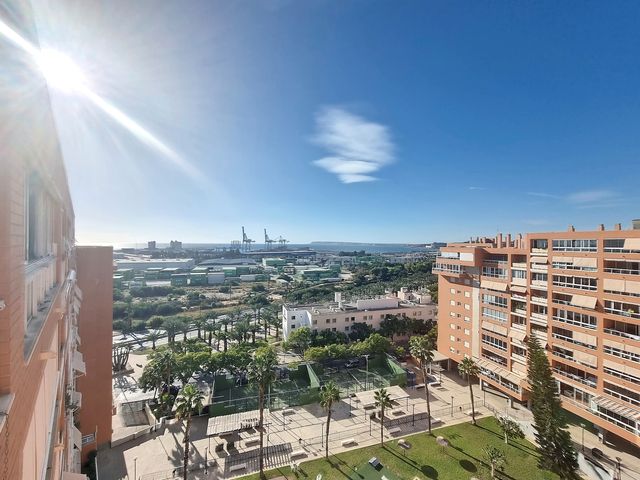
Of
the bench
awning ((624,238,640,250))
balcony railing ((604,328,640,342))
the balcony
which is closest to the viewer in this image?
the balcony

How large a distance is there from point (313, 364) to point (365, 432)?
9.26 metres

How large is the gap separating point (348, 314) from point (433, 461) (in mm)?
21133

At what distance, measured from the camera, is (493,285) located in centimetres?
2559

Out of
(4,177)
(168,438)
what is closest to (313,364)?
(168,438)

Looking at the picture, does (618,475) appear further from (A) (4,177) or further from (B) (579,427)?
(A) (4,177)

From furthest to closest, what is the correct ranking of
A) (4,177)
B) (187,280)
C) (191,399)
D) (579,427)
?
(187,280), (579,427), (191,399), (4,177)

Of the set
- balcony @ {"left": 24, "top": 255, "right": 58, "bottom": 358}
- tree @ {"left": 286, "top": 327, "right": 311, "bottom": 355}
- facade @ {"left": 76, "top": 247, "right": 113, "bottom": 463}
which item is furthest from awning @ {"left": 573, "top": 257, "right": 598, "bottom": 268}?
facade @ {"left": 76, "top": 247, "right": 113, "bottom": 463}

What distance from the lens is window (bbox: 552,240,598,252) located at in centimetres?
1916

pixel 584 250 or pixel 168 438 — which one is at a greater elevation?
pixel 584 250

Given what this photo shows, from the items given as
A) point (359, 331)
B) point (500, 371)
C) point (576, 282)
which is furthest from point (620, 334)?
point (359, 331)

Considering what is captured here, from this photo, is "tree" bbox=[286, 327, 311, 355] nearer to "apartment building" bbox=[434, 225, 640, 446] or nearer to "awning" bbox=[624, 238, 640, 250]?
"apartment building" bbox=[434, 225, 640, 446]

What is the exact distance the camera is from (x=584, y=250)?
19.6 m

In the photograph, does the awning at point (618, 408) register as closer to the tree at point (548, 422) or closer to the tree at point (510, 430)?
the tree at point (548, 422)

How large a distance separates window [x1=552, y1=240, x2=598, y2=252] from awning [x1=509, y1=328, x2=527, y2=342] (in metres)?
6.53
